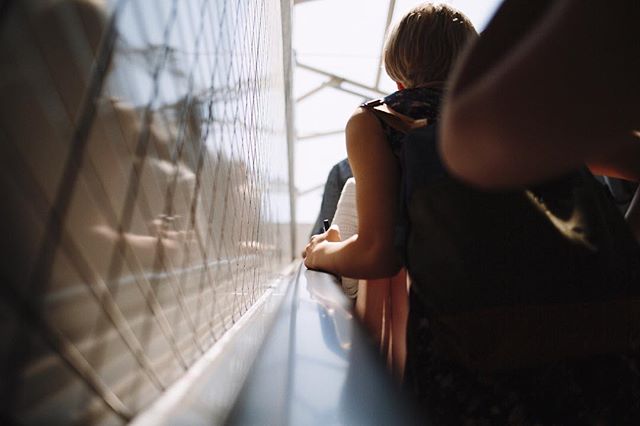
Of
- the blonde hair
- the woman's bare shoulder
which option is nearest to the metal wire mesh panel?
the woman's bare shoulder

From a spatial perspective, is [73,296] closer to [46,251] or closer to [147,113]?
[46,251]

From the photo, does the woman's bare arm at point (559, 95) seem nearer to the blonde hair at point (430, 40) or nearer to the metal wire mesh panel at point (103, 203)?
the metal wire mesh panel at point (103, 203)

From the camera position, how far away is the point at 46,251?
0.68ft

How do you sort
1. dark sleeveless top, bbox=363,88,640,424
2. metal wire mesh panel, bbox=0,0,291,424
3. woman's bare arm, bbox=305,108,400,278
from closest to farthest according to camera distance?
metal wire mesh panel, bbox=0,0,291,424
dark sleeveless top, bbox=363,88,640,424
woman's bare arm, bbox=305,108,400,278

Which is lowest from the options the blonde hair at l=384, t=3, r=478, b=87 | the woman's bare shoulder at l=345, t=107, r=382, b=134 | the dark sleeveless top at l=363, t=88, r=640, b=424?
the dark sleeveless top at l=363, t=88, r=640, b=424

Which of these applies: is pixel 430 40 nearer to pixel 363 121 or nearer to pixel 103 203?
pixel 363 121

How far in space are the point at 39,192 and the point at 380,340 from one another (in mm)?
650

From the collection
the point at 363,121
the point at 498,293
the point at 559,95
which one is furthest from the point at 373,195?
the point at 559,95

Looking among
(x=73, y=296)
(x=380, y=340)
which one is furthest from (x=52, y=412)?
(x=380, y=340)

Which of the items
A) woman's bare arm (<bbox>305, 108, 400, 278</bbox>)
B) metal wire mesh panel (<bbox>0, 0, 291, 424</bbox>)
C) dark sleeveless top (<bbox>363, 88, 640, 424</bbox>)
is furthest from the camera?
woman's bare arm (<bbox>305, 108, 400, 278</bbox>)

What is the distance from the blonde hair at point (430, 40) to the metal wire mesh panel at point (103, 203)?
1.18 feet

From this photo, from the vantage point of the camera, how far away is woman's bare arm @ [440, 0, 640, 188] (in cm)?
21

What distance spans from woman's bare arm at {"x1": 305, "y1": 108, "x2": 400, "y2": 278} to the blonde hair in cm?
16

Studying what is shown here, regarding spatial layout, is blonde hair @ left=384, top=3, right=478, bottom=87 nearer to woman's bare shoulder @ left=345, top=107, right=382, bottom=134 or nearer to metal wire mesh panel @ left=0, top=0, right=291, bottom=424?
woman's bare shoulder @ left=345, top=107, right=382, bottom=134
